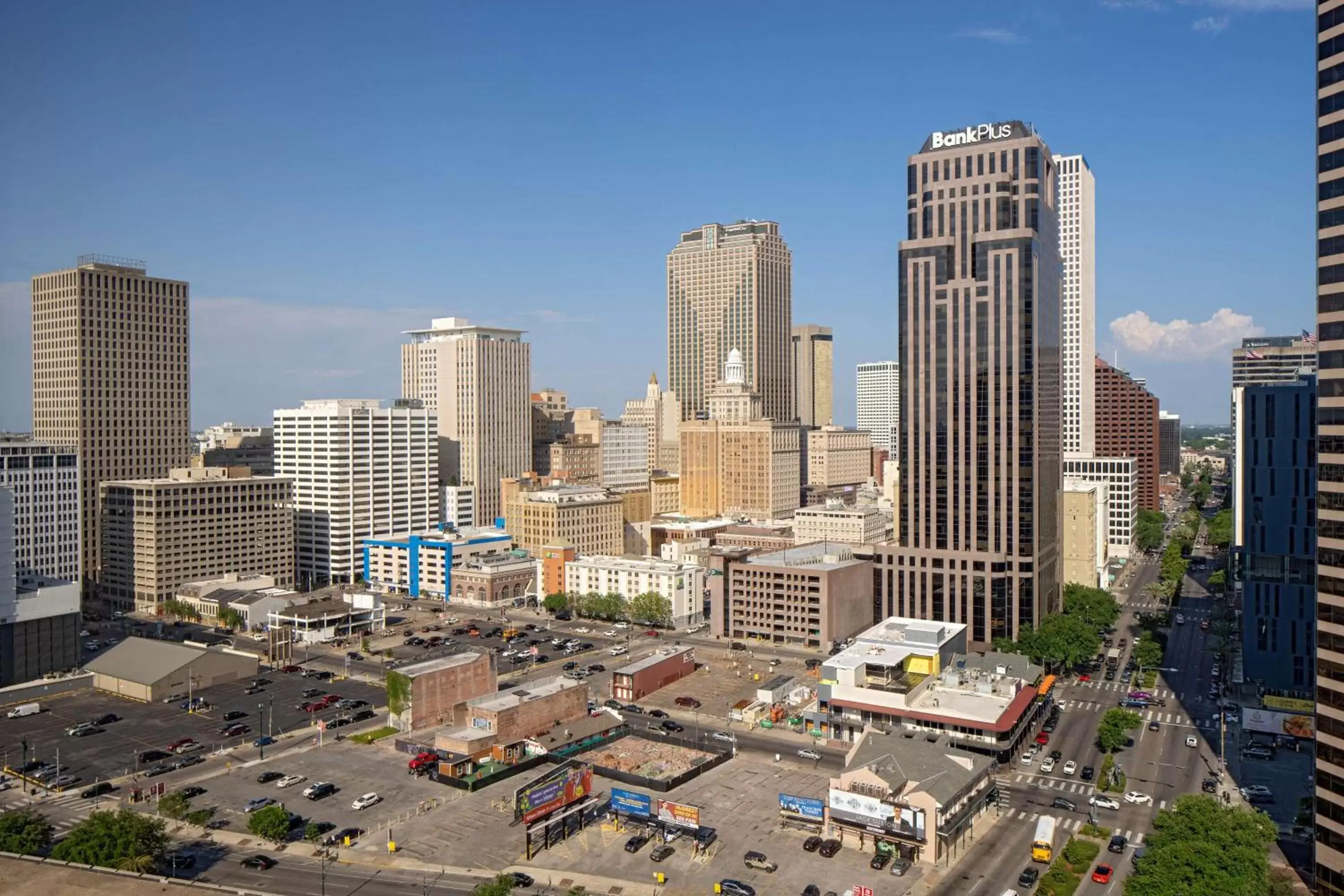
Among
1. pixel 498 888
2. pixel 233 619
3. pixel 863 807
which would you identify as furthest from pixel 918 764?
pixel 233 619

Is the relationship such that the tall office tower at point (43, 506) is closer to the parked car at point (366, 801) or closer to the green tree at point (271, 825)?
the parked car at point (366, 801)

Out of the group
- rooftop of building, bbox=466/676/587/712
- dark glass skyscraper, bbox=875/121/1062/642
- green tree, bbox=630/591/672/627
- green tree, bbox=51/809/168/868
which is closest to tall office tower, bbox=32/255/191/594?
green tree, bbox=630/591/672/627

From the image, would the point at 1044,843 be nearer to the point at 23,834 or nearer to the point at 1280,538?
the point at 1280,538

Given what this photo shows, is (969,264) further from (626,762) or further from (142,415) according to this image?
(142,415)

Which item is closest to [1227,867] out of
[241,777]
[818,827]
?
[818,827]

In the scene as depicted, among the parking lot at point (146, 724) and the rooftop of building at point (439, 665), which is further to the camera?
the rooftop of building at point (439, 665)

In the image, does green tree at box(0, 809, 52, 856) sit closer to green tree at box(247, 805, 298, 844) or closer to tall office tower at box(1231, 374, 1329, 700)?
green tree at box(247, 805, 298, 844)

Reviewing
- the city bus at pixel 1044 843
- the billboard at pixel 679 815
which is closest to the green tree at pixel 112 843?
the billboard at pixel 679 815
